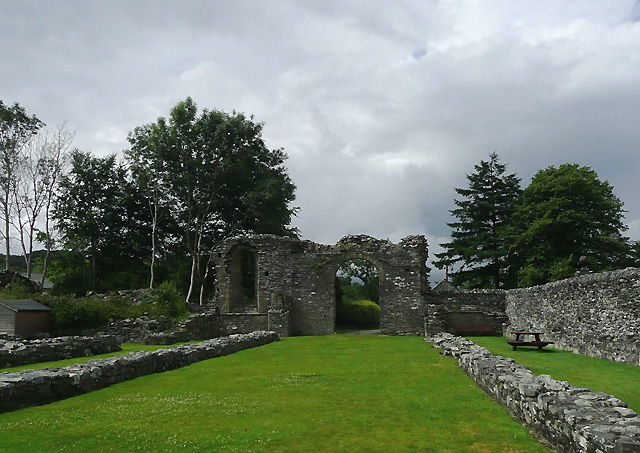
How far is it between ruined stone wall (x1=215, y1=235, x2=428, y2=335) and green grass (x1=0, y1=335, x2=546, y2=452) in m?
13.7

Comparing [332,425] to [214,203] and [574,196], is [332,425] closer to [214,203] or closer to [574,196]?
[574,196]

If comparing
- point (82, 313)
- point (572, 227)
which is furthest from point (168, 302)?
point (572, 227)

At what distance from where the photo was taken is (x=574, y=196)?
90.1ft

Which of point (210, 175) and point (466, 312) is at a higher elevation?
point (210, 175)

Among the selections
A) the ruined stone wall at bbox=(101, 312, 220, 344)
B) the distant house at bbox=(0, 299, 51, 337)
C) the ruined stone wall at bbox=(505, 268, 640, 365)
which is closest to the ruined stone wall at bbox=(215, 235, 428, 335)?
the ruined stone wall at bbox=(101, 312, 220, 344)

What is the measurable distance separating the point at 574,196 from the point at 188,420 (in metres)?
27.9

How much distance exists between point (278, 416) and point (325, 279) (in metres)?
18.2

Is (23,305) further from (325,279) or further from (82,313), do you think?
(325,279)

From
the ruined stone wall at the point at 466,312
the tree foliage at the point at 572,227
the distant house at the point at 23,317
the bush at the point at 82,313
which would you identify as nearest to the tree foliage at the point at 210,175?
the bush at the point at 82,313

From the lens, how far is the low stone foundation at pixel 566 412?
12.3 ft

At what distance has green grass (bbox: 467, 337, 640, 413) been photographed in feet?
24.8

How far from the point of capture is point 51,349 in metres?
13.1

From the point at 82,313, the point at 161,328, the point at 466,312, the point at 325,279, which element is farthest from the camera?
the point at 325,279

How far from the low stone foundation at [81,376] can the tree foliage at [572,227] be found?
869 inches
